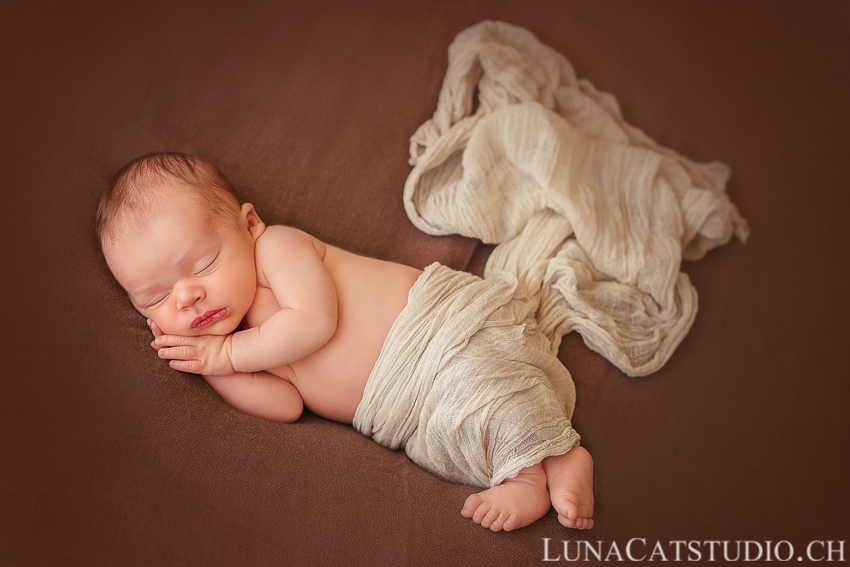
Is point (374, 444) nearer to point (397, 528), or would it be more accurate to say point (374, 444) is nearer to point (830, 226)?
point (397, 528)

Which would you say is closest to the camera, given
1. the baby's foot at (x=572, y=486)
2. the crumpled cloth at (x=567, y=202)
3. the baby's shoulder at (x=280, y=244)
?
the baby's foot at (x=572, y=486)

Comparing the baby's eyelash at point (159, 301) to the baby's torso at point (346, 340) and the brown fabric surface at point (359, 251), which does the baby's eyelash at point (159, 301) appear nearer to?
the brown fabric surface at point (359, 251)

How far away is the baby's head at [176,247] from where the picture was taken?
0.97m

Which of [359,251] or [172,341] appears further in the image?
[359,251]

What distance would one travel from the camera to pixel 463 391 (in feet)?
3.42

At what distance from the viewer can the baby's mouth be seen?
3.29ft

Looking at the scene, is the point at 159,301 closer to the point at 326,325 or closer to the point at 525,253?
the point at 326,325

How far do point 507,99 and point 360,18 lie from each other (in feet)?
1.45

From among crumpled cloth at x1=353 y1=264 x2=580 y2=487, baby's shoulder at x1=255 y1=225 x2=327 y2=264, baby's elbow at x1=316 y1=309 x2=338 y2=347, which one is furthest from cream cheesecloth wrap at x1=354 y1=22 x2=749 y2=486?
baby's shoulder at x1=255 y1=225 x2=327 y2=264

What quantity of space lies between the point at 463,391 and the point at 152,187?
688mm

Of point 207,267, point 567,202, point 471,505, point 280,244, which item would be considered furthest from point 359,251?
point 471,505

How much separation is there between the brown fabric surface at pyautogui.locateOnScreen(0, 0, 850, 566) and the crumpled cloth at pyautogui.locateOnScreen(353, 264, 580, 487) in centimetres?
8

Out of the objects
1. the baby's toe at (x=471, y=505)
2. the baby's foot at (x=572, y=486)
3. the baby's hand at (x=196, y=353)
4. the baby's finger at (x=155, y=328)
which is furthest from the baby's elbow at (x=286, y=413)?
the baby's foot at (x=572, y=486)

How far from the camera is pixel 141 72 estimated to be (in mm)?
1240
